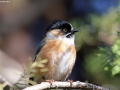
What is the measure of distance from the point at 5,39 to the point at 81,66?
8.60 feet

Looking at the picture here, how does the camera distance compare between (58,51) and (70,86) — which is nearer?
(70,86)

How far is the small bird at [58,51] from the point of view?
4770 mm

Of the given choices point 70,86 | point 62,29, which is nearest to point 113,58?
point 70,86

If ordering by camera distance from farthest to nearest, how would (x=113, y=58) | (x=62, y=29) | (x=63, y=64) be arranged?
(x=62, y=29), (x=63, y=64), (x=113, y=58)

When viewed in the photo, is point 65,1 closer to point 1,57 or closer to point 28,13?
point 28,13

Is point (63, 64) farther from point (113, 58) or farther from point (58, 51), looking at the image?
point (113, 58)

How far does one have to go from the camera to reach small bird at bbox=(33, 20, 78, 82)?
4.77 meters

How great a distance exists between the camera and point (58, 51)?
4.84 metres

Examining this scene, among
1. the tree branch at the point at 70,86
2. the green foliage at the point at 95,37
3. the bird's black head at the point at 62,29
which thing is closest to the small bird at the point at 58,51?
the bird's black head at the point at 62,29

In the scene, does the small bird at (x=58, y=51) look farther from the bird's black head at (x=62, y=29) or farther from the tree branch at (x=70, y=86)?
the tree branch at (x=70, y=86)

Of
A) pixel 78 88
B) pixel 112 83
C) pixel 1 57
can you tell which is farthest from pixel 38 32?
pixel 78 88

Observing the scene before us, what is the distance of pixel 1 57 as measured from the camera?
287 inches

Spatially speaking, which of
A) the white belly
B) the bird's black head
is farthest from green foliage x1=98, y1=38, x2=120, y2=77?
the bird's black head

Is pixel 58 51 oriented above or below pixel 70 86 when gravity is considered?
above
